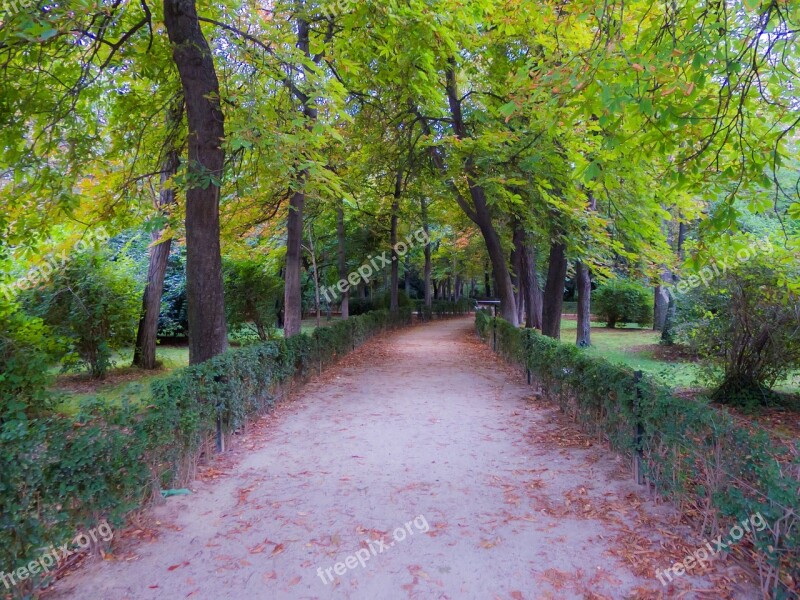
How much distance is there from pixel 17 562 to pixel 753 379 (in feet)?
33.0

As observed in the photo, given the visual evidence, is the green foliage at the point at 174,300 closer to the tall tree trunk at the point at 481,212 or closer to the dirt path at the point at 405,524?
the tall tree trunk at the point at 481,212

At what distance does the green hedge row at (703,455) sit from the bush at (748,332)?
12.0 ft

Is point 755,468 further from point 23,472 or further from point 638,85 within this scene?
point 23,472

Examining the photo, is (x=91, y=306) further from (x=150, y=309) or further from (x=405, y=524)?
(x=405, y=524)

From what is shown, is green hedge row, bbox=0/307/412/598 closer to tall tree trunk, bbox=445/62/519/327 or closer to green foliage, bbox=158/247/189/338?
tall tree trunk, bbox=445/62/519/327

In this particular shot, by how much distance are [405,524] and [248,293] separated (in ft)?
32.1

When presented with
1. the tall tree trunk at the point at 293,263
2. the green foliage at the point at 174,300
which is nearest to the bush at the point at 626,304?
the tall tree trunk at the point at 293,263

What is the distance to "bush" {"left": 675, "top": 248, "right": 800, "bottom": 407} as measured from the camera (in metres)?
7.62

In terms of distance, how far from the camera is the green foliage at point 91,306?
932 centimetres

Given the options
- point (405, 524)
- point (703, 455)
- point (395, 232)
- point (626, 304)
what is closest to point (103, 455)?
point (405, 524)

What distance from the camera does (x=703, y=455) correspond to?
3586 mm

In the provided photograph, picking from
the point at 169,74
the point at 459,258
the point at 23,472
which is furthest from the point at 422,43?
the point at 459,258

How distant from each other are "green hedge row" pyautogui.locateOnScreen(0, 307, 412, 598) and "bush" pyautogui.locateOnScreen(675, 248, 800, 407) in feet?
26.3

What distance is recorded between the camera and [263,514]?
4.17 metres
